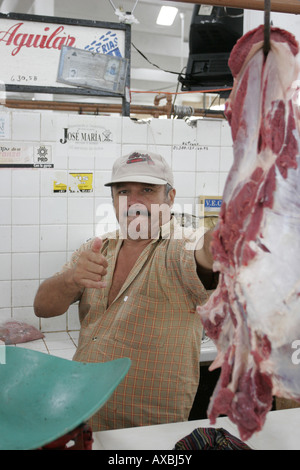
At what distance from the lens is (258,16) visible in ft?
11.9

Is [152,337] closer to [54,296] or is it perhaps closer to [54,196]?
[54,296]

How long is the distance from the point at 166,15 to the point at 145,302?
6.88m

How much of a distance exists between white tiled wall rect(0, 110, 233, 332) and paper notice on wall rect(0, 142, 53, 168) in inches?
1.2

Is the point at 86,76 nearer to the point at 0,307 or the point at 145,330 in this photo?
the point at 0,307

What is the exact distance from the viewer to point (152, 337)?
197cm

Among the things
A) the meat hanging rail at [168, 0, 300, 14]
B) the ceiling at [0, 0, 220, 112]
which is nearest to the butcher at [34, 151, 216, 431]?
the meat hanging rail at [168, 0, 300, 14]

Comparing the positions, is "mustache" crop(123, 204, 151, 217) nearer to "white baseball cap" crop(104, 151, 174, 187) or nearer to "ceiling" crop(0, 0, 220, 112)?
"white baseball cap" crop(104, 151, 174, 187)

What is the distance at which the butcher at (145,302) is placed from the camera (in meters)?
1.92

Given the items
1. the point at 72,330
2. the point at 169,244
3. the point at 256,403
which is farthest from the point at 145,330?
the point at 72,330

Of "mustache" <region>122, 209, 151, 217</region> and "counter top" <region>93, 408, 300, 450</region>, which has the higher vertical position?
"mustache" <region>122, 209, 151, 217</region>

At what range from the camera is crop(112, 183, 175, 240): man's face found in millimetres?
2080

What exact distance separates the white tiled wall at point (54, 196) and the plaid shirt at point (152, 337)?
160 cm

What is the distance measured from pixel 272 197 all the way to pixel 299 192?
0.22 ft
